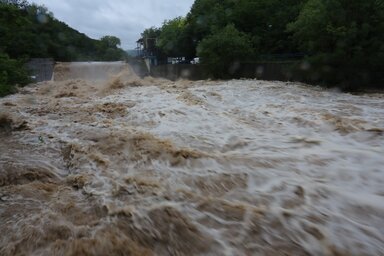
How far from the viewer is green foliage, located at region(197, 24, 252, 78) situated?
71.1 ft

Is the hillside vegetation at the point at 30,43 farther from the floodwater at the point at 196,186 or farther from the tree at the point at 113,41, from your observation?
the tree at the point at 113,41

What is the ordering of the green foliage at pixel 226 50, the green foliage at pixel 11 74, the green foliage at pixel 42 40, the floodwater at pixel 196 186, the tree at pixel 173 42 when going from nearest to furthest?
the floodwater at pixel 196 186 → the green foliage at pixel 11 74 → the green foliage at pixel 42 40 → the green foliage at pixel 226 50 → the tree at pixel 173 42

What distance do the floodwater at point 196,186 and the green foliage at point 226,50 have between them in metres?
14.5

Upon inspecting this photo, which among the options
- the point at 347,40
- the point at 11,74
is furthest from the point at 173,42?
the point at 347,40

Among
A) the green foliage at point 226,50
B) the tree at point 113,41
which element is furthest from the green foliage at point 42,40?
the tree at point 113,41

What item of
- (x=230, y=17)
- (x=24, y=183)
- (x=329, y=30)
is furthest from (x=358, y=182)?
(x=230, y=17)

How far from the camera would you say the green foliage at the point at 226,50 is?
853 inches

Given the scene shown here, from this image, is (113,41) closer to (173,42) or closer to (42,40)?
(42,40)

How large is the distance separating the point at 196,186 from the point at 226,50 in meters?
18.2

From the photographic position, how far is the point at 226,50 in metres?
21.7

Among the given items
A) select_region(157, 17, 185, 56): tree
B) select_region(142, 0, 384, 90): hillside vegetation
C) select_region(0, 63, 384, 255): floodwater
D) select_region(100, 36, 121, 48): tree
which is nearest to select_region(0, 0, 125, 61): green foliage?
select_region(0, 63, 384, 255): floodwater

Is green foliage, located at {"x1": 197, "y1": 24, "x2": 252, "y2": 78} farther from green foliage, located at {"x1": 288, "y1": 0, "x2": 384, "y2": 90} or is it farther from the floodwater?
the floodwater

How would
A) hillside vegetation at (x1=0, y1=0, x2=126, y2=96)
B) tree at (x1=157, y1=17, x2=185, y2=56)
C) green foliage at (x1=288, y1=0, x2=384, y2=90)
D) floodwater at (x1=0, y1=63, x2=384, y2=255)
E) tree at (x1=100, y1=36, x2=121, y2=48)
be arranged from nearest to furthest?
floodwater at (x1=0, y1=63, x2=384, y2=255) < hillside vegetation at (x1=0, y1=0, x2=126, y2=96) < green foliage at (x1=288, y1=0, x2=384, y2=90) < tree at (x1=157, y1=17, x2=185, y2=56) < tree at (x1=100, y1=36, x2=121, y2=48)

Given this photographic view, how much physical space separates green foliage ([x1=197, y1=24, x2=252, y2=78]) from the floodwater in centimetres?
1448
